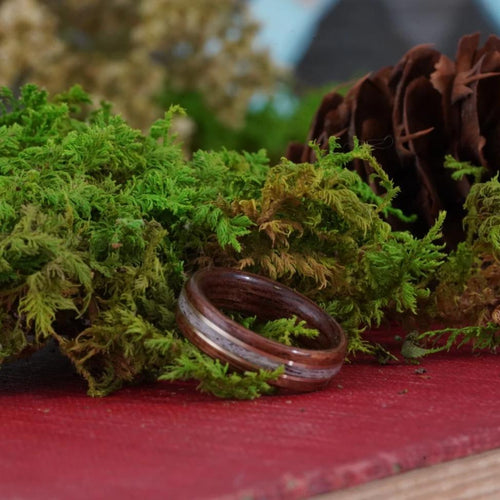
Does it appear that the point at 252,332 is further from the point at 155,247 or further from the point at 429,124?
the point at 429,124

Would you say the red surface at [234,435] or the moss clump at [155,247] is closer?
the red surface at [234,435]

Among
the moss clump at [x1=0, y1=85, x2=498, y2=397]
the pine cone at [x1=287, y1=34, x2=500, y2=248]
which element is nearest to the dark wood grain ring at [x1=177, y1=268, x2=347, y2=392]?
the moss clump at [x1=0, y1=85, x2=498, y2=397]

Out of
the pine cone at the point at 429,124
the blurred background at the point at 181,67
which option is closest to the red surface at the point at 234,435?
the pine cone at the point at 429,124

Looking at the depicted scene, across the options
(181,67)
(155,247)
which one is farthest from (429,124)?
(181,67)

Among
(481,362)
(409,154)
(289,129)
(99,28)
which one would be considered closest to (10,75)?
(99,28)

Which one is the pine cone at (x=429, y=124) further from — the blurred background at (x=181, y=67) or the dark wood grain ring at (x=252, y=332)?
the blurred background at (x=181, y=67)

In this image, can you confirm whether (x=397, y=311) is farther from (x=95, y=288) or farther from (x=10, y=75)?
(x=10, y=75)

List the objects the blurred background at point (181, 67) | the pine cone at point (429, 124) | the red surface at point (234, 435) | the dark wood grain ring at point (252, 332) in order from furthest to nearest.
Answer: the blurred background at point (181, 67), the pine cone at point (429, 124), the dark wood grain ring at point (252, 332), the red surface at point (234, 435)
